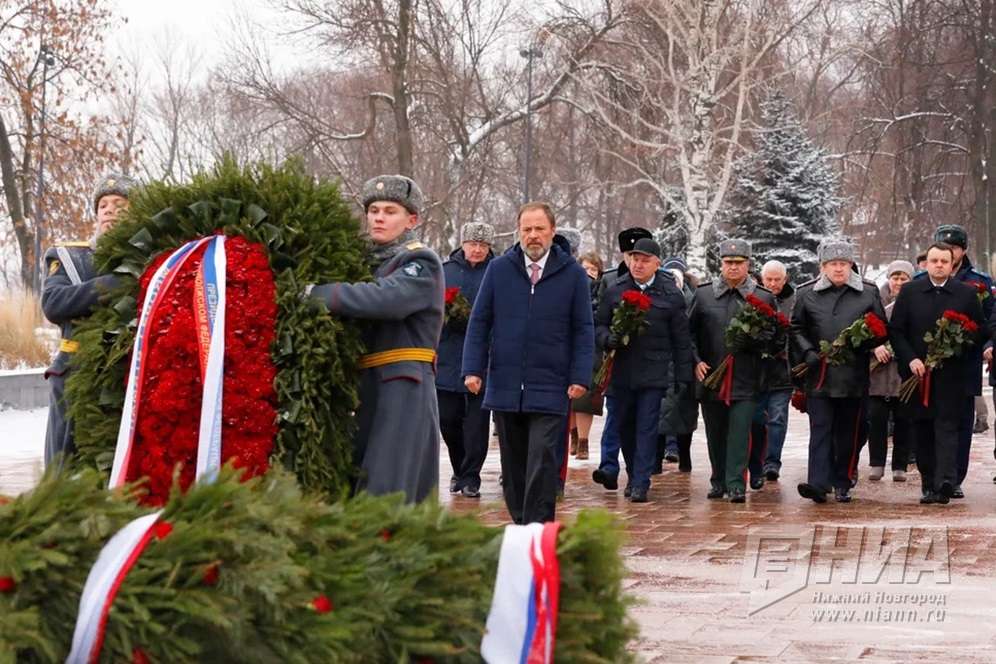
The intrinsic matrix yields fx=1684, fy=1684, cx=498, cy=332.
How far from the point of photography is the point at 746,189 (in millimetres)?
39156

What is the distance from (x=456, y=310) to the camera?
1233cm

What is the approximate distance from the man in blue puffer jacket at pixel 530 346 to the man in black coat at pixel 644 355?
2.41 metres

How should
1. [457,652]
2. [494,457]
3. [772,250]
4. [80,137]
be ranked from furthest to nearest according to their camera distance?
1. [772,250]
2. [80,137]
3. [494,457]
4. [457,652]

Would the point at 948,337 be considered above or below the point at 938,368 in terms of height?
above

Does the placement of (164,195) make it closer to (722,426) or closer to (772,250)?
(722,426)

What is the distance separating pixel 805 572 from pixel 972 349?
4.07 meters

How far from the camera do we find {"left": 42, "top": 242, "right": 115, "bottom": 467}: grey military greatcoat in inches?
259

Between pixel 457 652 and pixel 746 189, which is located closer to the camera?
pixel 457 652

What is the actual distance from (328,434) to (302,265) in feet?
1.95

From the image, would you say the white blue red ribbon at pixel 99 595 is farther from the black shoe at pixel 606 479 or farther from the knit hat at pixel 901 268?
the knit hat at pixel 901 268

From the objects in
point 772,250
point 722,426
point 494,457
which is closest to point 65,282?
point 722,426

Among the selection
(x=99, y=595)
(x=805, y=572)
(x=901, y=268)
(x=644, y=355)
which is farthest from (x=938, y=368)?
(x=99, y=595)

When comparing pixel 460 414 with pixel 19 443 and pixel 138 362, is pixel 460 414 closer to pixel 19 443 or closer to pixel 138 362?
pixel 19 443

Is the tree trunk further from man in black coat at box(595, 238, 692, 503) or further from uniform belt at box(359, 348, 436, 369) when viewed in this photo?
uniform belt at box(359, 348, 436, 369)
